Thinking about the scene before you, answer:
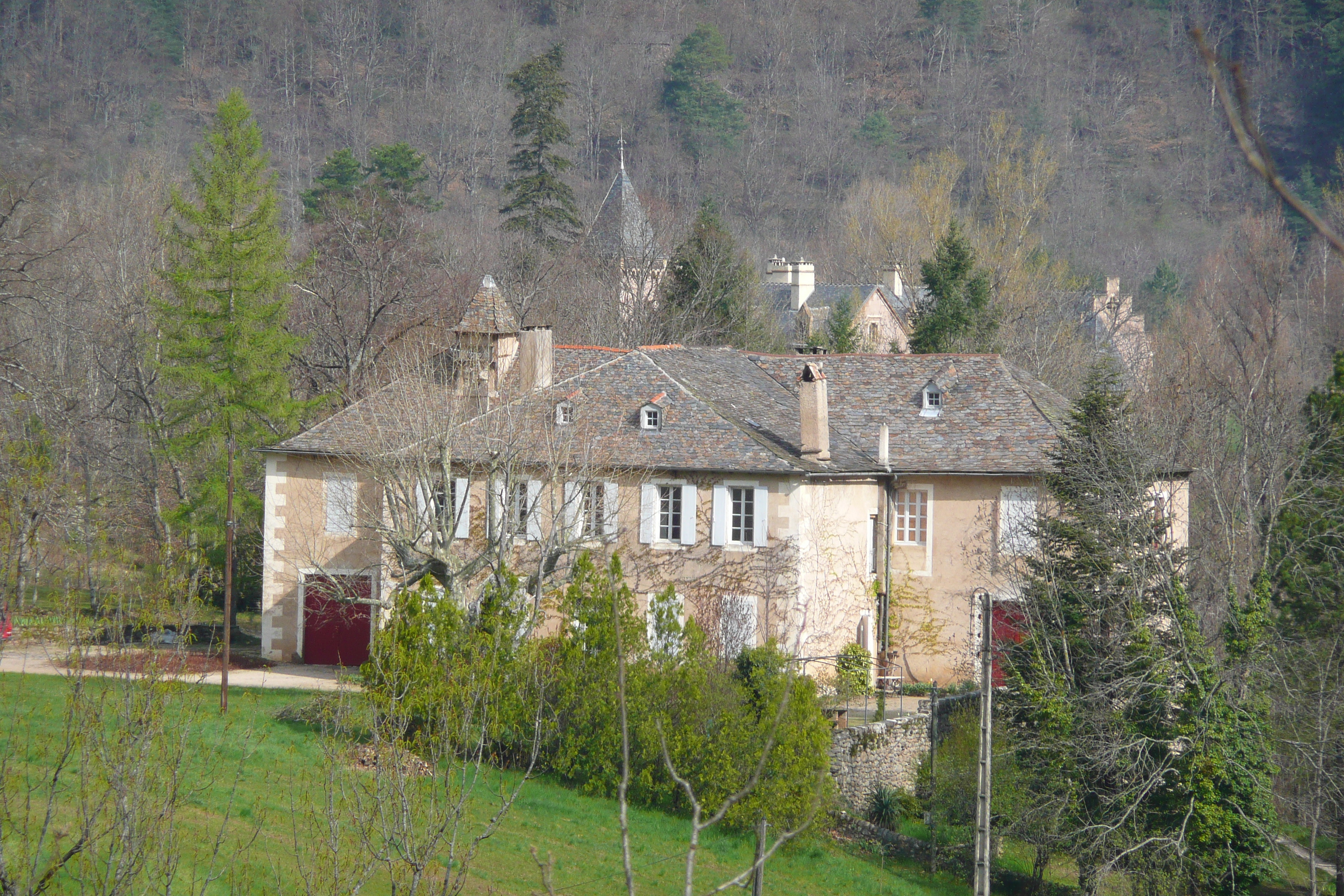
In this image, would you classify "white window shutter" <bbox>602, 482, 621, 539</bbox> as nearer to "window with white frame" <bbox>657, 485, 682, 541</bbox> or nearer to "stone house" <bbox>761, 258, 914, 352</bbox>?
"window with white frame" <bbox>657, 485, 682, 541</bbox>

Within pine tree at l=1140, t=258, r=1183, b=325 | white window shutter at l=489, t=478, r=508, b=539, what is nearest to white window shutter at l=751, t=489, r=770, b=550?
white window shutter at l=489, t=478, r=508, b=539

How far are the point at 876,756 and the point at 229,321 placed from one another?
18911 millimetres

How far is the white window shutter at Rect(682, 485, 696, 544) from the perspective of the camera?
2575 cm

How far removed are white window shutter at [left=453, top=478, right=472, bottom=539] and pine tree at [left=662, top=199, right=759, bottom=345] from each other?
64.3ft

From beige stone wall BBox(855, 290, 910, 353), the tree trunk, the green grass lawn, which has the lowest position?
the tree trunk

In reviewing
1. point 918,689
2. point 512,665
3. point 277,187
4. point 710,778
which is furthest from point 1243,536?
point 277,187

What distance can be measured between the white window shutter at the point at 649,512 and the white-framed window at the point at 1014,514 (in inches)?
284

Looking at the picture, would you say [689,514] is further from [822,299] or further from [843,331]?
[822,299]

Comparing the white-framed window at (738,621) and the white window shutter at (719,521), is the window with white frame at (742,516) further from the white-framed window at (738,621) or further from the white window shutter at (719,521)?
the white-framed window at (738,621)

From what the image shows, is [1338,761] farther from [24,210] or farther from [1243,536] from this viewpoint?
[24,210]

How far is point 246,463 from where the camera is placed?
3391 cm

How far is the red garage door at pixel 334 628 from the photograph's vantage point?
90.1 feet

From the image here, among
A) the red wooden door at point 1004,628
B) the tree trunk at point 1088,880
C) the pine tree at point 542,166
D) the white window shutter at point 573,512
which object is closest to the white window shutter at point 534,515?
the white window shutter at point 573,512

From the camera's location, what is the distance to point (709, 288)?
45.5 metres
